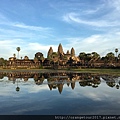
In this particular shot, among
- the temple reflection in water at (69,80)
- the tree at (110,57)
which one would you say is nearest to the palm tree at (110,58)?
the tree at (110,57)

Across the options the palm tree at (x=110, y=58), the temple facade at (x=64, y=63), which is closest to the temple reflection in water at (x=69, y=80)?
the temple facade at (x=64, y=63)

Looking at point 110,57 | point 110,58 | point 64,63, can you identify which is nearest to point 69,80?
point 110,58

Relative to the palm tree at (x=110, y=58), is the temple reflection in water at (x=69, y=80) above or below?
below

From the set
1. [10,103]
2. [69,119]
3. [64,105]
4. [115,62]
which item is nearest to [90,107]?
[64,105]

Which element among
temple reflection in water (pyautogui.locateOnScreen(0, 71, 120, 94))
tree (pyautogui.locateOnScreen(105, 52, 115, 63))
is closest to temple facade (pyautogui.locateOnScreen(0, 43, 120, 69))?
tree (pyautogui.locateOnScreen(105, 52, 115, 63))

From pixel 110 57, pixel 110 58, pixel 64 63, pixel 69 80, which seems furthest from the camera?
pixel 64 63

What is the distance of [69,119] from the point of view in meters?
12.4

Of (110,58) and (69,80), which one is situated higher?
(110,58)

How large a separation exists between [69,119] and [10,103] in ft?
23.4

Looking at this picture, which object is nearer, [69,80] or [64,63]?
[69,80]

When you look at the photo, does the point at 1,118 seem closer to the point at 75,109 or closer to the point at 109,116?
the point at 75,109

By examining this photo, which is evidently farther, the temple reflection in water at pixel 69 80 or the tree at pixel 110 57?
the tree at pixel 110 57

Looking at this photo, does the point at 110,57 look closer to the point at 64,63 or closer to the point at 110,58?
the point at 110,58

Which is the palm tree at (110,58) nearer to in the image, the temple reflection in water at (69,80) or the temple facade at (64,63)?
the temple facade at (64,63)
